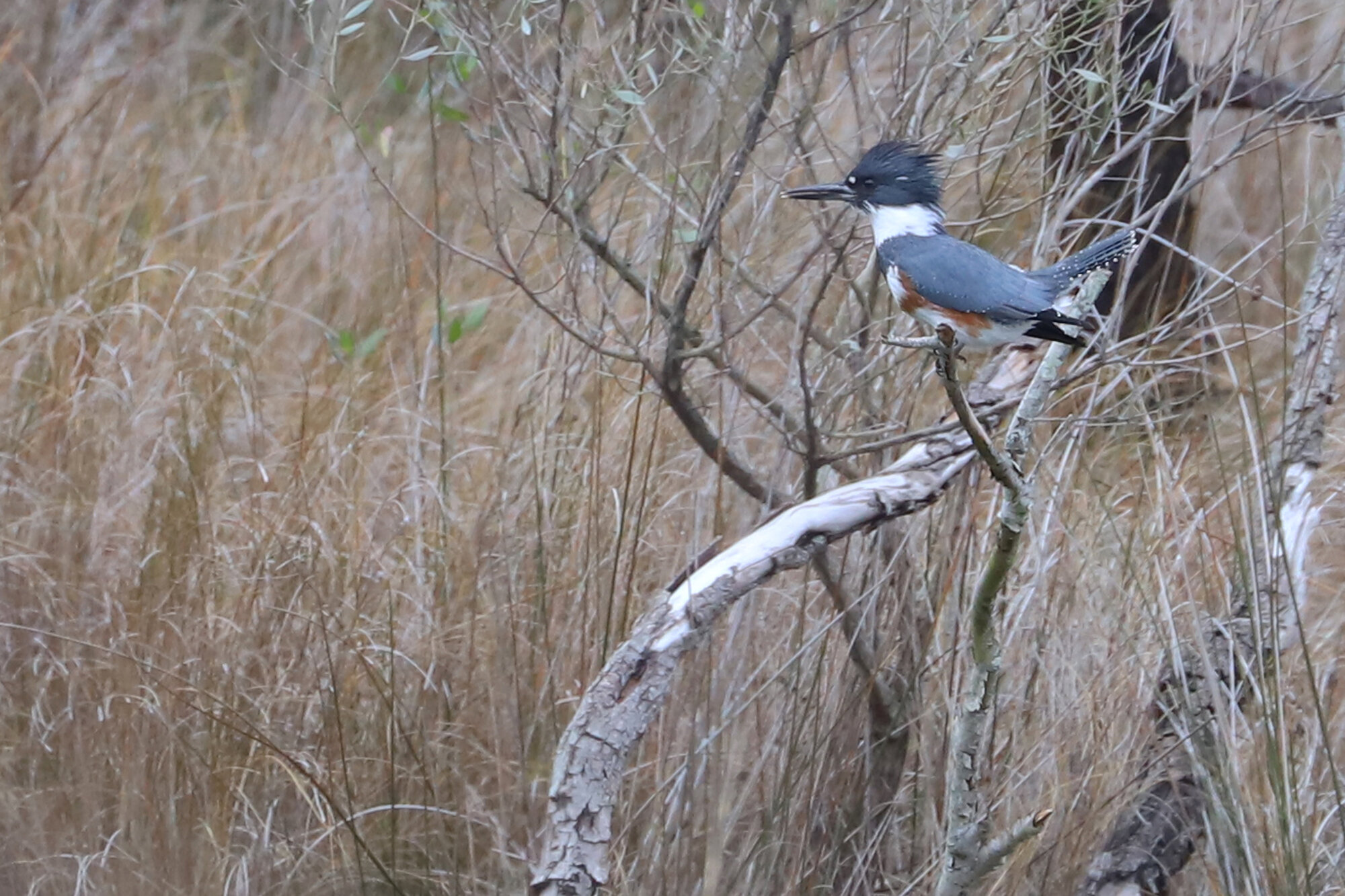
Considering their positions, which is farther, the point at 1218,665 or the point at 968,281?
the point at 1218,665

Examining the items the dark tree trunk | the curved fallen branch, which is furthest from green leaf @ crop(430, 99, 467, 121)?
the dark tree trunk

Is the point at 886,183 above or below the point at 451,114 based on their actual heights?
below

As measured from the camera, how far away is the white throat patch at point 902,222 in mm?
1967

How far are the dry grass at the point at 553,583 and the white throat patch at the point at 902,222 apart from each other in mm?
131

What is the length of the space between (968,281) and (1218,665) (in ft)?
2.89

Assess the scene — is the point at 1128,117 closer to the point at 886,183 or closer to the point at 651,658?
the point at 886,183

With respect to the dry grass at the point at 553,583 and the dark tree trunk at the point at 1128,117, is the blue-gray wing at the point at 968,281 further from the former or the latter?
the dark tree trunk at the point at 1128,117

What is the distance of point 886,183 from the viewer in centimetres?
199

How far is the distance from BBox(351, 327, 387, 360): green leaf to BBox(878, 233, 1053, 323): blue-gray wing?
5.24 feet

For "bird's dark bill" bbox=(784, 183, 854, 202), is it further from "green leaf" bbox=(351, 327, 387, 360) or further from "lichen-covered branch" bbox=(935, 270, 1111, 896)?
"green leaf" bbox=(351, 327, 387, 360)

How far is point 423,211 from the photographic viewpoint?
421 centimetres

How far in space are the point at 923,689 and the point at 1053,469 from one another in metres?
0.64

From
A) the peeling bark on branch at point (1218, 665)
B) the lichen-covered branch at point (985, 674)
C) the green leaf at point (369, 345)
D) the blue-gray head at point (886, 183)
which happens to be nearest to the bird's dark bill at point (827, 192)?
the blue-gray head at point (886, 183)

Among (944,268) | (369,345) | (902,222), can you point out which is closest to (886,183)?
(902,222)
